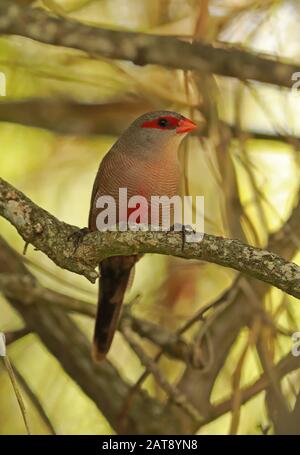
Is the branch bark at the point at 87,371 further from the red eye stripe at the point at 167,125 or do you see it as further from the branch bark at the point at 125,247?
the branch bark at the point at 125,247

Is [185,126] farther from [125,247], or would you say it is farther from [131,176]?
[125,247]

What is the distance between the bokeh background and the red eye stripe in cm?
17

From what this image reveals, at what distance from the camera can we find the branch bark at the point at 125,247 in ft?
8.58

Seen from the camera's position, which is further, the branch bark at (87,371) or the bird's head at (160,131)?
the branch bark at (87,371)

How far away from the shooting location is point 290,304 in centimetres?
402

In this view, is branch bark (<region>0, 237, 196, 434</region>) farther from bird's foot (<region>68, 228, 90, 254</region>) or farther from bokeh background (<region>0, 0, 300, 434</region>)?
bird's foot (<region>68, 228, 90, 254</region>)

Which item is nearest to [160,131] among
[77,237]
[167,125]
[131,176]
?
[167,125]

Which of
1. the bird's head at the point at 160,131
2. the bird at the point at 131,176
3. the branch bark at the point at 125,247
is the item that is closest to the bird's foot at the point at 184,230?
the branch bark at the point at 125,247

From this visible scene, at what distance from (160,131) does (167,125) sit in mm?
43

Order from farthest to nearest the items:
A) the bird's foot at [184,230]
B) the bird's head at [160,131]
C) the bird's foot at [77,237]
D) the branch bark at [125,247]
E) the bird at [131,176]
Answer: the bird's head at [160,131]
the bird at [131,176]
the bird's foot at [77,237]
the bird's foot at [184,230]
the branch bark at [125,247]

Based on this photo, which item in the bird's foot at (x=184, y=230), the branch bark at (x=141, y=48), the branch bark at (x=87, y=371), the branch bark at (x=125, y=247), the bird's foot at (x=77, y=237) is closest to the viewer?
the branch bark at (x=125, y=247)

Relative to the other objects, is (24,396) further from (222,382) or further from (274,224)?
(274,224)

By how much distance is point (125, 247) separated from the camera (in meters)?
2.89
